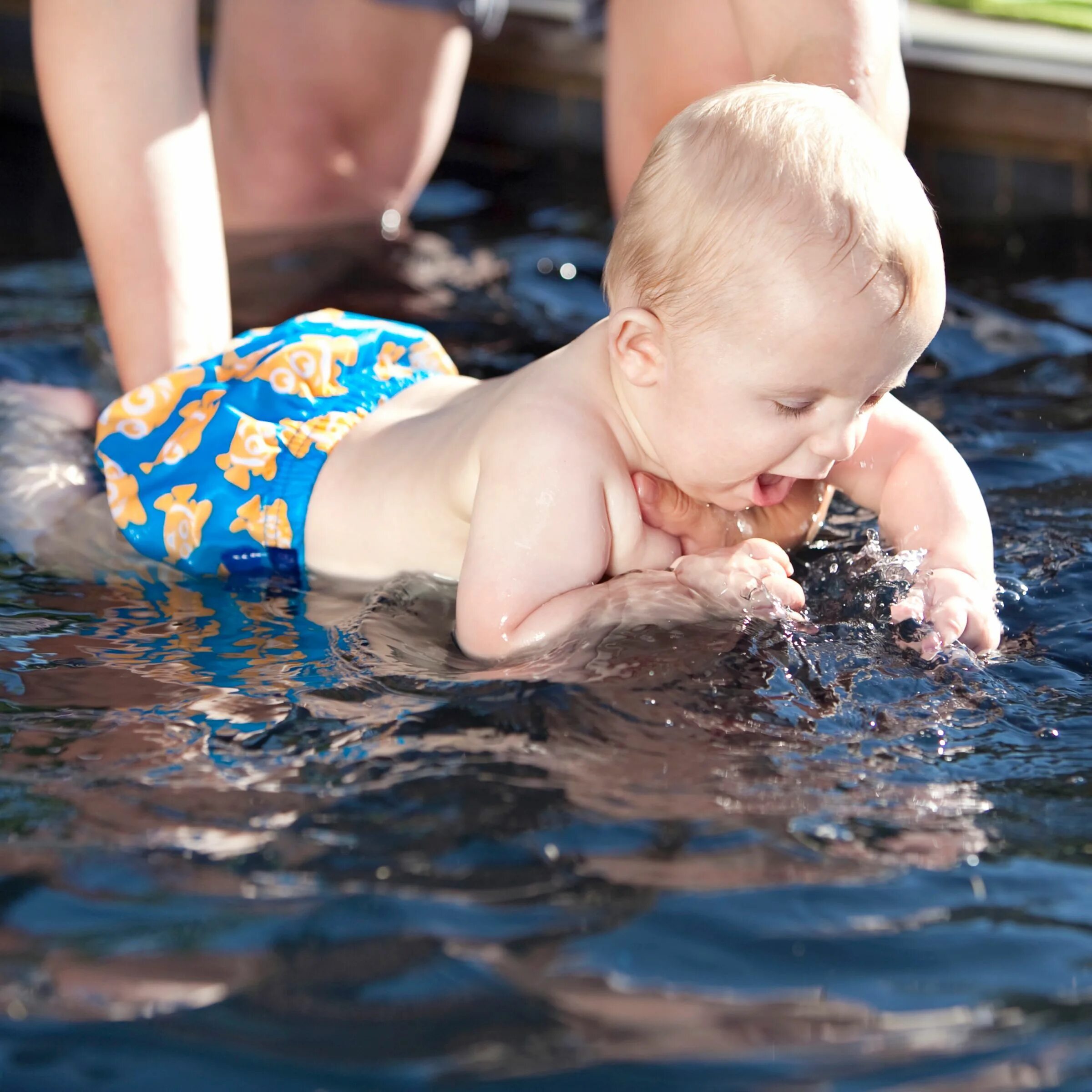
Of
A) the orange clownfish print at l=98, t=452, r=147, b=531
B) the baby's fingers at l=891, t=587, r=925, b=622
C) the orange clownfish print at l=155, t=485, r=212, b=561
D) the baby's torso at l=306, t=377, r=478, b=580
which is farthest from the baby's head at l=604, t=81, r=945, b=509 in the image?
the orange clownfish print at l=98, t=452, r=147, b=531

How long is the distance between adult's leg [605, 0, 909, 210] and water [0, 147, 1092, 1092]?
0.83 m

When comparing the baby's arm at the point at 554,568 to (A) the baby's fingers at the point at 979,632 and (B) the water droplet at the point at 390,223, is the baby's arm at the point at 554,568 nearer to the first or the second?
(A) the baby's fingers at the point at 979,632

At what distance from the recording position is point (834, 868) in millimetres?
1575

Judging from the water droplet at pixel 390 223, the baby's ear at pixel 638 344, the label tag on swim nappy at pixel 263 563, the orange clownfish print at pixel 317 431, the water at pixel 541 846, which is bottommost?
the label tag on swim nappy at pixel 263 563

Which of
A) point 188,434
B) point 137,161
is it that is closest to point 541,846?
point 188,434

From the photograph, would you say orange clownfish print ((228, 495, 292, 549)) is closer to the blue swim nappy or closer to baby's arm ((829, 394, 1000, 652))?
the blue swim nappy

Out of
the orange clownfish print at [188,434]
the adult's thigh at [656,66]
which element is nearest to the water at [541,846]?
the orange clownfish print at [188,434]

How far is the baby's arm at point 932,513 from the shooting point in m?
2.09

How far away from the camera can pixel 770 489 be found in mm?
2234

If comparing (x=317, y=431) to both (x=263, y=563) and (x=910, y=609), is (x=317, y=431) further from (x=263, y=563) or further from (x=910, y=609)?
(x=910, y=609)

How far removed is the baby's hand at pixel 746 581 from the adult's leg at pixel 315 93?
7.88ft

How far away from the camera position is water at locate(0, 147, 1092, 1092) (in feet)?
4.44

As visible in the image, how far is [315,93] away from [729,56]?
134 centimetres

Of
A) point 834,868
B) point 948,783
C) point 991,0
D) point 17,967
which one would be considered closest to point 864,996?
point 834,868
